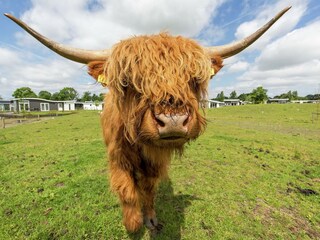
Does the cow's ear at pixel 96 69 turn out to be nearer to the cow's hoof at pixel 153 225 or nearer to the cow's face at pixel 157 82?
the cow's face at pixel 157 82

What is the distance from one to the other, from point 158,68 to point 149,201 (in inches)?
89.9

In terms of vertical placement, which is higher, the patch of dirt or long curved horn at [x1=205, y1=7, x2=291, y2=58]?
long curved horn at [x1=205, y1=7, x2=291, y2=58]

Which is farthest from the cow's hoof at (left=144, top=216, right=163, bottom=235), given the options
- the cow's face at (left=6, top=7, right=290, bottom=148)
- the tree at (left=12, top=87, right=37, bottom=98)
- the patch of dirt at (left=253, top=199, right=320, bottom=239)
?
the tree at (left=12, top=87, right=37, bottom=98)

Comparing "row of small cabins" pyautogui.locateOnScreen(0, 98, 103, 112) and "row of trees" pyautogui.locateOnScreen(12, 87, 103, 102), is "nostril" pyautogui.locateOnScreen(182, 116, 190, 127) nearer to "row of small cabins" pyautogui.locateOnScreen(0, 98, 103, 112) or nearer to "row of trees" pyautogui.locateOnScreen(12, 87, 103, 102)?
"row of small cabins" pyautogui.locateOnScreen(0, 98, 103, 112)

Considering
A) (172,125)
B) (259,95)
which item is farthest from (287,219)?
(259,95)

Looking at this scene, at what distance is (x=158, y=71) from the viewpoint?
1.86 m

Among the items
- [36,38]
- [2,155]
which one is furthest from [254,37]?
[2,155]

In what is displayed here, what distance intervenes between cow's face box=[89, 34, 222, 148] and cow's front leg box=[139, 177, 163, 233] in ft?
4.28

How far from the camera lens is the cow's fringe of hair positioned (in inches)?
70.7

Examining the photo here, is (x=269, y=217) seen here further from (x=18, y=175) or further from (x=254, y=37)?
(x=18, y=175)

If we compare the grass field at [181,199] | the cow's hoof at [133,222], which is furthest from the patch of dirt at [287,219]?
the cow's hoof at [133,222]

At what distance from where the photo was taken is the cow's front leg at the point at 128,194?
110 inches

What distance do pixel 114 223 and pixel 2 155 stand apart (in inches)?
238

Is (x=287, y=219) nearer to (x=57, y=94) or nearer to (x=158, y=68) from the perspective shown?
(x=158, y=68)
